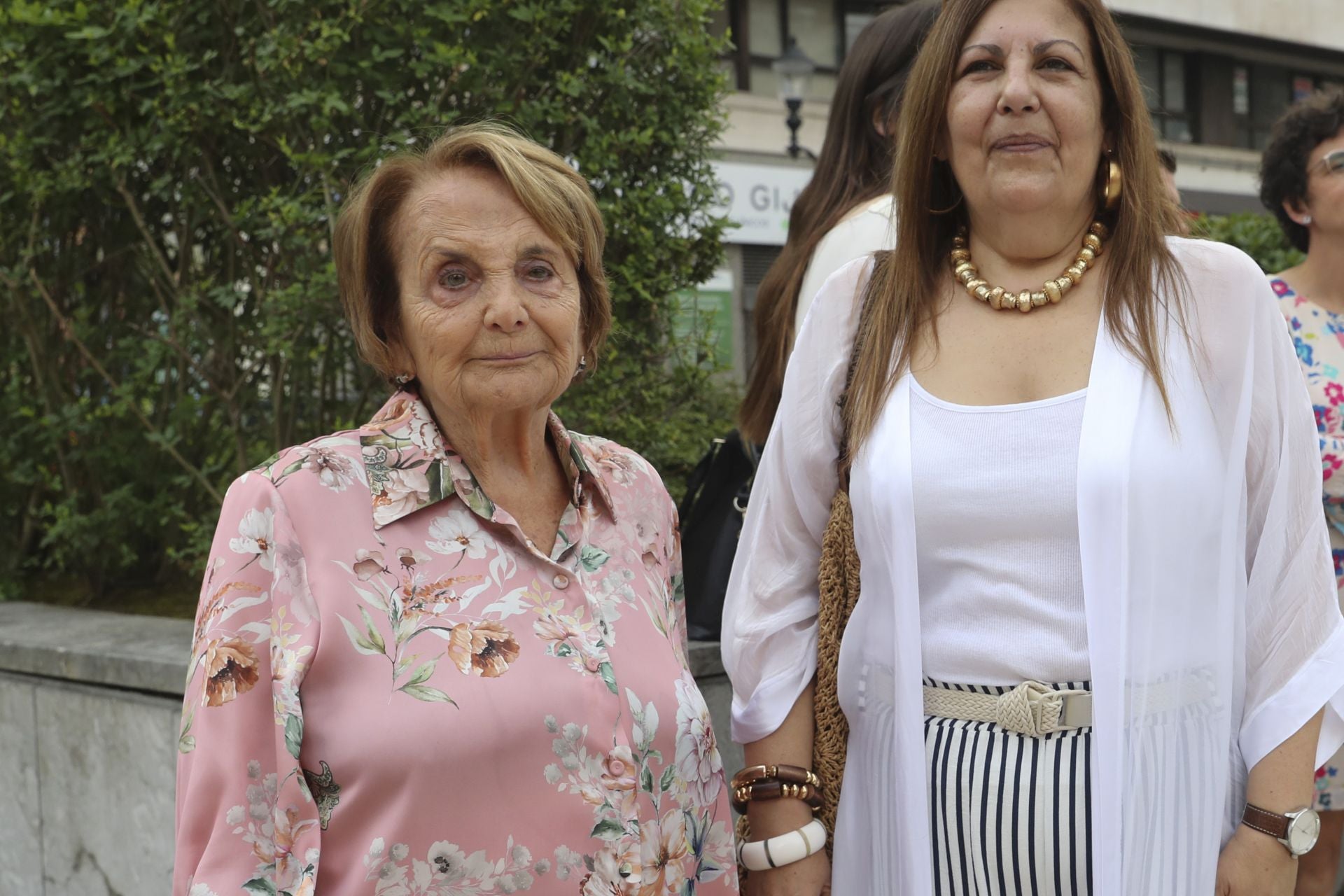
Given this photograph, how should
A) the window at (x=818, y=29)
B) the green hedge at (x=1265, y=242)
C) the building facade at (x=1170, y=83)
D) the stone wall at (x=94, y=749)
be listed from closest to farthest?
the stone wall at (x=94, y=749) < the green hedge at (x=1265, y=242) < the building facade at (x=1170, y=83) < the window at (x=818, y=29)

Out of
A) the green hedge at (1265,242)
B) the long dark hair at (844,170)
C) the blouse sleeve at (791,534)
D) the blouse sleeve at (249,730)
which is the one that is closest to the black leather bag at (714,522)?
the long dark hair at (844,170)

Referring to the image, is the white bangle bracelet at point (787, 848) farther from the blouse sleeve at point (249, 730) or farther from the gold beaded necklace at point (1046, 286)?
the gold beaded necklace at point (1046, 286)

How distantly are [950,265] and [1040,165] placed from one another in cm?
27

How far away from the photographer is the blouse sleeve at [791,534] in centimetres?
252

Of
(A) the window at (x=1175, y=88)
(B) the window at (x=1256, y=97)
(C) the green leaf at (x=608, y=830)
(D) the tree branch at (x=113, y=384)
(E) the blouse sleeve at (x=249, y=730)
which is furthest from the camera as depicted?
(B) the window at (x=1256, y=97)

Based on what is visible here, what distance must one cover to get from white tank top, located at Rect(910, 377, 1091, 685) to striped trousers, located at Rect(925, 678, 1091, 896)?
0.06 metres

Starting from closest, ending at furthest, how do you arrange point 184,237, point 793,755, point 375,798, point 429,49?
point 375,798 < point 793,755 < point 429,49 < point 184,237

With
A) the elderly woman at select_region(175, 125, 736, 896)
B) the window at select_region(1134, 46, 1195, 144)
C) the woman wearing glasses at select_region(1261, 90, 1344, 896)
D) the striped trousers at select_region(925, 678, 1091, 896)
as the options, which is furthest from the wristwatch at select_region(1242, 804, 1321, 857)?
the window at select_region(1134, 46, 1195, 144)

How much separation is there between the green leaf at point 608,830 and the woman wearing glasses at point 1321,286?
7.26 feet

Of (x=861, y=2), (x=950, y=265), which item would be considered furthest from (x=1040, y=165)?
(x=861, y=2)

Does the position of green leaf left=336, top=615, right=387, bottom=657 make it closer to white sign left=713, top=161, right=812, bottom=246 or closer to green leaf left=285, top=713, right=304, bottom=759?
green leaf left=285, top=713, right=304, bottom=759

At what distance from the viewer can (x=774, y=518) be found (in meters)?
2.58

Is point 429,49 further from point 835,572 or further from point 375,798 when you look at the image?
point 375,798

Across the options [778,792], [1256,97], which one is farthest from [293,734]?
[1256,97]
